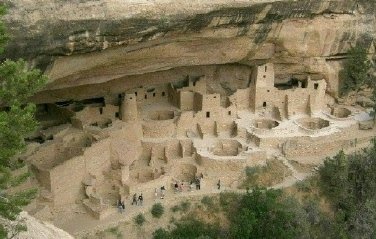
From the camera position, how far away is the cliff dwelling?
1496 centimetres

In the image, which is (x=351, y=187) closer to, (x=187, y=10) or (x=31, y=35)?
(x=187, y=10)

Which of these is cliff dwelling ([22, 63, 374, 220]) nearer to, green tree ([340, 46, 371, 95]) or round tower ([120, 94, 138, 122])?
round tower ([120, 94, 138, 122])

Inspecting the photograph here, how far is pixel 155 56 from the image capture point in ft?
49.8

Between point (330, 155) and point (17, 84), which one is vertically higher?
point (17, 84)

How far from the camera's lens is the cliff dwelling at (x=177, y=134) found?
15.0m

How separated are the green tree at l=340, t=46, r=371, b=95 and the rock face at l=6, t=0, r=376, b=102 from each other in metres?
0.25

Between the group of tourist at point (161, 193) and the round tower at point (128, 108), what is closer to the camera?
the group of tourist at point (161, 193)

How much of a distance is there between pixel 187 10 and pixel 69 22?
283 centimetres

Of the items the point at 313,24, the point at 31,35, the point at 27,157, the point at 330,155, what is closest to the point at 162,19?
the point at 31,35

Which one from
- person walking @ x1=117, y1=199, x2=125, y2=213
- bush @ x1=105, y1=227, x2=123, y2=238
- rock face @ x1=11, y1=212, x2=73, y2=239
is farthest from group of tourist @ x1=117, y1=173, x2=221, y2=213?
rock face @ x1=11, y1=212, x2=73, y2=239

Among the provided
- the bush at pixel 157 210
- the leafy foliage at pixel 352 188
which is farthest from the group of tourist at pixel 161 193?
the leafy foliage at pixel 352 188

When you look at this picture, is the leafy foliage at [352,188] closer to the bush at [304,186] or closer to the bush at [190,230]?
the bush at [304,186]

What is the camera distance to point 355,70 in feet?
61.3

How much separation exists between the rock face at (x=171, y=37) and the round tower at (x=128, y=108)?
3.11ft
